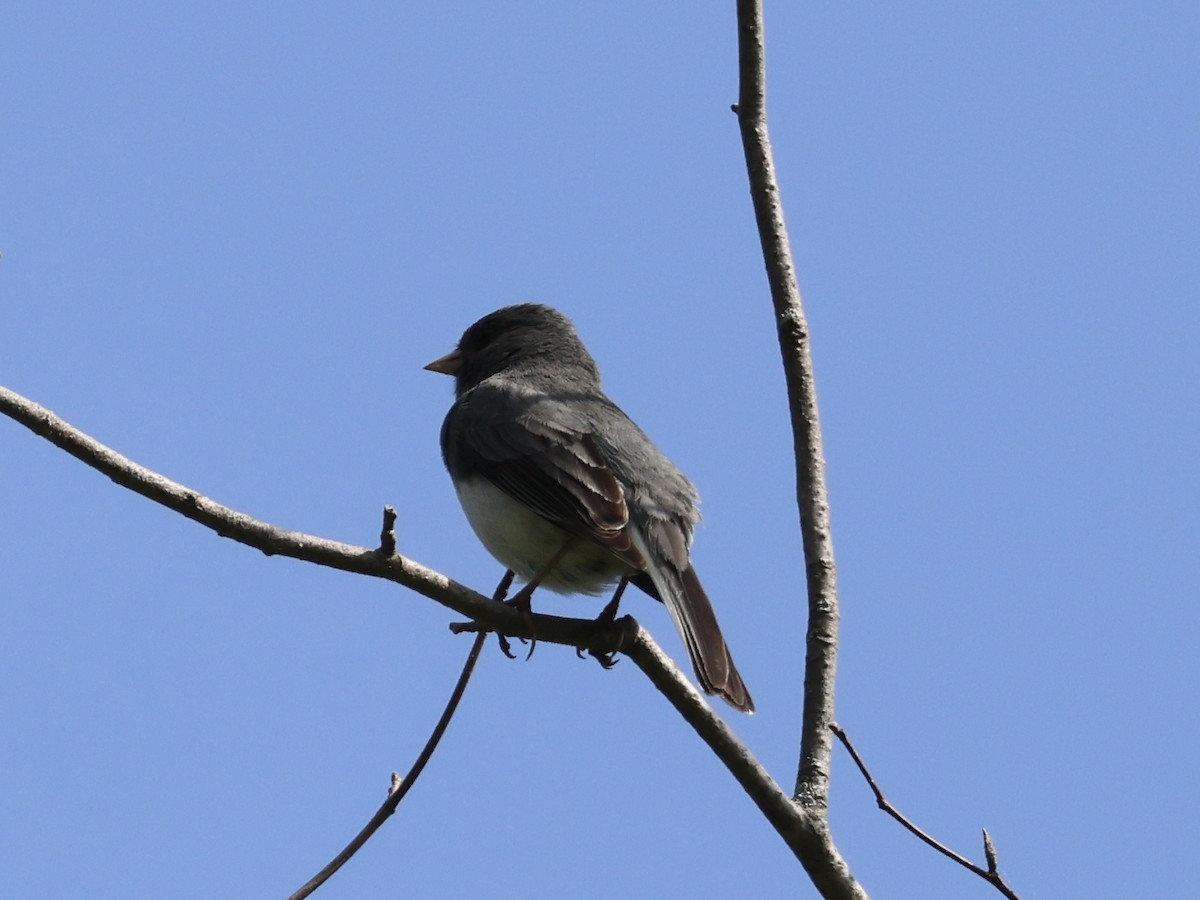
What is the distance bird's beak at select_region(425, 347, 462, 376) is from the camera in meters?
6.54

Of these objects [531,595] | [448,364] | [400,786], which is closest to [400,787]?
[400,786]

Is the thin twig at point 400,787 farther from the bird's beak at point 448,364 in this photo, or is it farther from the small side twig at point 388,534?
the bird's beak at point 448,364

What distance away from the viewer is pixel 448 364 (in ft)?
21.5

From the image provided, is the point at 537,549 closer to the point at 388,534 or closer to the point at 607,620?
the point at 607,620

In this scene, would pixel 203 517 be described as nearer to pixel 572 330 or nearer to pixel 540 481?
pixel 540 481

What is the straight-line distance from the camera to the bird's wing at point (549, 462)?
451 centimetres

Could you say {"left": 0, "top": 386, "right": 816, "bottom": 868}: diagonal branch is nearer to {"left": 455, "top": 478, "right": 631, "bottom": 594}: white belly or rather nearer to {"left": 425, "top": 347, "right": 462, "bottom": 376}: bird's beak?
{"left": 455, "top": 478, "right": 631, "bottom": 594}: white belly

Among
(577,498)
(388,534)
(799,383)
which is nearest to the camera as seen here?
(388,534)

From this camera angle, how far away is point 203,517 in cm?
273

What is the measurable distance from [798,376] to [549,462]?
4.46ft

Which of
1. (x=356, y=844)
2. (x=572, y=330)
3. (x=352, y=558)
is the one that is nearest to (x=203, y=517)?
(x=352, y=558)

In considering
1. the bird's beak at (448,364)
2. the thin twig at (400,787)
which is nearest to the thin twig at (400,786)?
the thin twig at (400,787)

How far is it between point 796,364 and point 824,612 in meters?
0.65

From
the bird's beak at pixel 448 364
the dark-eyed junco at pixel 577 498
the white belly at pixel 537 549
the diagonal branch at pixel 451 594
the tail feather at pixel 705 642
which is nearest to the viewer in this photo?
the diagonal branch at pixel 451 594
